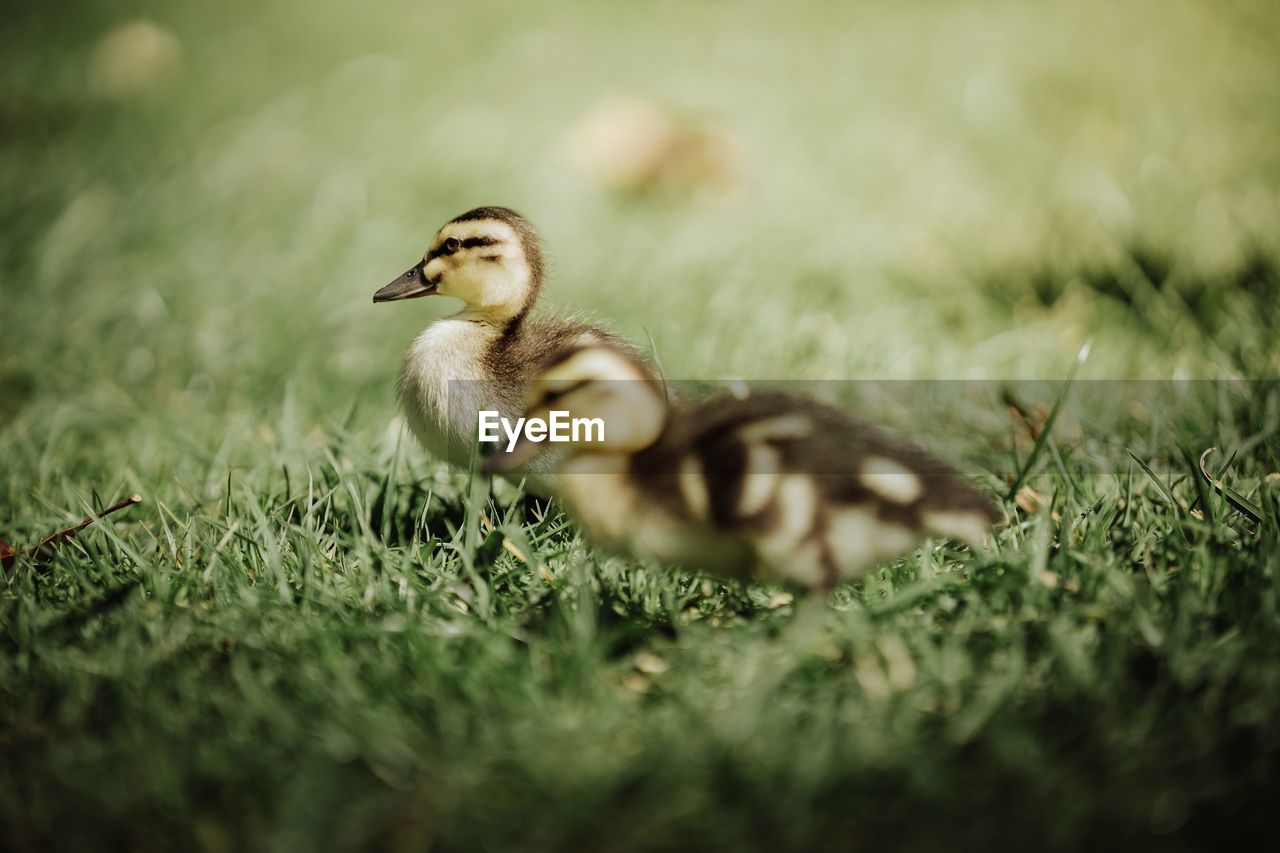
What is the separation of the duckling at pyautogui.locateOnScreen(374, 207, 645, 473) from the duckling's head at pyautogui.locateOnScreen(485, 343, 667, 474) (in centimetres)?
22

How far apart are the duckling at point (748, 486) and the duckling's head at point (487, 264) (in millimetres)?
404

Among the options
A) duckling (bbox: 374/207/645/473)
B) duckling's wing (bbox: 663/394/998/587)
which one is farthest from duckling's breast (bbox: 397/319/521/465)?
duckling's wing (bbox: 663/394/998/587)

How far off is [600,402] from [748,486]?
0.96ft

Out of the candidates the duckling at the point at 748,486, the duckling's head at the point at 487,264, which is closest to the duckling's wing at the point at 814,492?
the duckling at the point at 748,486

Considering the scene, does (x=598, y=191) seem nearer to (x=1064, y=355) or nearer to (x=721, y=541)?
(x=1064, y=355)

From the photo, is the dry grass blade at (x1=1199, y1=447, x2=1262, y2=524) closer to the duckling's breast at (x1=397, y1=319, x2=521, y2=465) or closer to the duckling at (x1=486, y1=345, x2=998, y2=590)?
the duckling at (x1=486, y1=345, x2=998, y2=590)

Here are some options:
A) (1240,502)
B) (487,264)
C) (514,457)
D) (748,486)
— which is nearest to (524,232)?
(487,264)

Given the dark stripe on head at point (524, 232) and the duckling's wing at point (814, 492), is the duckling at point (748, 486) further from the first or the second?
the dark stripe on head at point (524, 232)

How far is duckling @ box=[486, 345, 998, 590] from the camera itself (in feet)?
5.57

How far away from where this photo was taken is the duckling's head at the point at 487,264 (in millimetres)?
2135

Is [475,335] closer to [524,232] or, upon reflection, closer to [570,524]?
[524,232]

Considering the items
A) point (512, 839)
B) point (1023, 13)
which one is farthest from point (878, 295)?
point (1023, 13)

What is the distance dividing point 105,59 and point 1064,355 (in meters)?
5.33

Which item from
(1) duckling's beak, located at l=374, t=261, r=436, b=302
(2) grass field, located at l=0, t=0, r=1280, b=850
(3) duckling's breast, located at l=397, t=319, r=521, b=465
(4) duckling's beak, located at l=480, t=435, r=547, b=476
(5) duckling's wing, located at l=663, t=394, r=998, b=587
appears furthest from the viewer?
(1) duckling's beak, located at l=374, t=261, r=436, b=302
